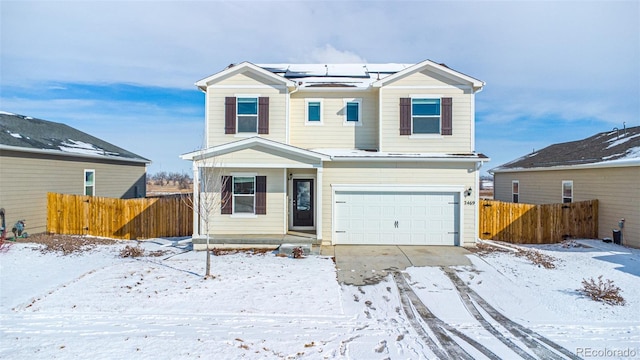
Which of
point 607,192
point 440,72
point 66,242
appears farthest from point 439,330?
point 66,242

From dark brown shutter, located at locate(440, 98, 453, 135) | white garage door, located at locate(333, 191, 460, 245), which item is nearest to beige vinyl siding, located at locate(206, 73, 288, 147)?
white garage door, located at locate(333, 191, 460, 245)

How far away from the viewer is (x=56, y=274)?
878 cm

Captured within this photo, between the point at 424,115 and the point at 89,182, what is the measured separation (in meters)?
15.9

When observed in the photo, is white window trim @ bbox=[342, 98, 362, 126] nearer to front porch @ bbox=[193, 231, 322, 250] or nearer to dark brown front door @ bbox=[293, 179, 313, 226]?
dark brown front door @ bbox=[293, 179, 313, 226]

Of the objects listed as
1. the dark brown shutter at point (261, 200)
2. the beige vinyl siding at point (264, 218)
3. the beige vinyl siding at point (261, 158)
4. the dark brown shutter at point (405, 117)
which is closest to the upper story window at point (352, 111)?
the dark brown shutter at point (405, 117)

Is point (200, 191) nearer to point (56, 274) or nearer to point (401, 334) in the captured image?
point (56, 274)

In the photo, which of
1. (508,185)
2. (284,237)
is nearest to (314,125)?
(284,237)

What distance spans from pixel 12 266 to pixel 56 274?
1942 mm

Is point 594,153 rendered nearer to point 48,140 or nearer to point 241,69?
point 241,69

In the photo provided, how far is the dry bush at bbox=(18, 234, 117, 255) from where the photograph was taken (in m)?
11.1

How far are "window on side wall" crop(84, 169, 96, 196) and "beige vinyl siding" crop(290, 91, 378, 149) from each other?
10.5 meters

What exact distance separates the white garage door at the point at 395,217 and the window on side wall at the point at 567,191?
713cm

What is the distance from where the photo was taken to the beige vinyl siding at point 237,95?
12.7 metres

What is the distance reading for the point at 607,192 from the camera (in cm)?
1295
